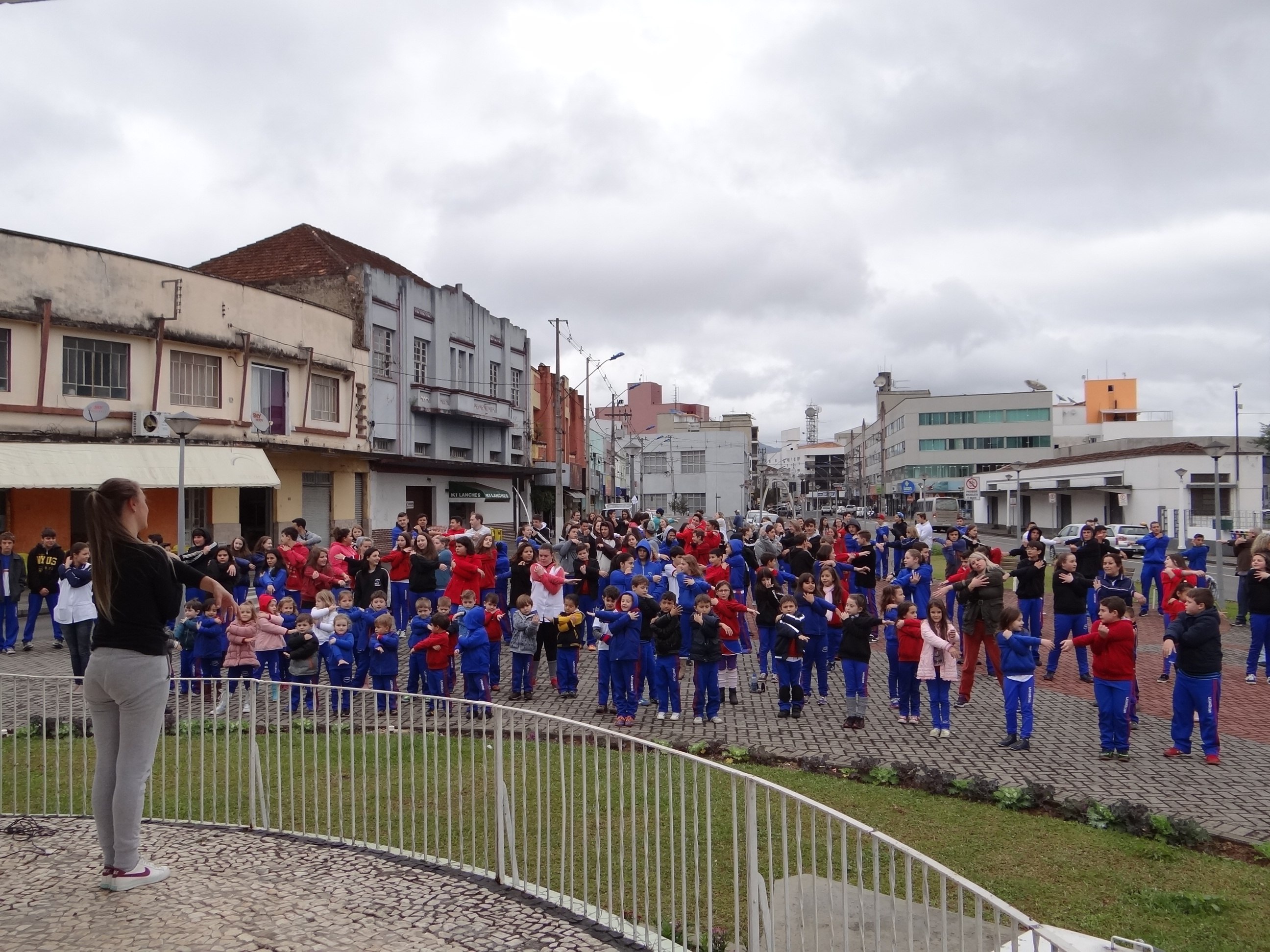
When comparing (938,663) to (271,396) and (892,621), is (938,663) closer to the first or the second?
(892,621)

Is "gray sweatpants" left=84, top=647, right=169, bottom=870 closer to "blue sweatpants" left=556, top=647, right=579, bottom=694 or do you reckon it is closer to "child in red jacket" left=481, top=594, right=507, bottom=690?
"child in red jacket" left=481, top=594, right=507, bottom=690

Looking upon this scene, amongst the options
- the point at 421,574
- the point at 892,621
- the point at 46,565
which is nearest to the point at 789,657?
the point at 892,621

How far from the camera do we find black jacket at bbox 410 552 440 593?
527 inches

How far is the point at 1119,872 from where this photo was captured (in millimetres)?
6004

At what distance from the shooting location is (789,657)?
10.4 metres

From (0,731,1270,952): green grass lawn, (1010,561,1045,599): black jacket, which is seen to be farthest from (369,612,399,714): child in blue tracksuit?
(1010,561,1045,599): black jacket

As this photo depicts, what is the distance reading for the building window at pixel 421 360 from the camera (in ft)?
123

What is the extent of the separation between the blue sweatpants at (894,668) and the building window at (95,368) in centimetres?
1947

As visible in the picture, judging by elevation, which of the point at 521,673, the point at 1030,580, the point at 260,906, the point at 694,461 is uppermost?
the point at 694,461

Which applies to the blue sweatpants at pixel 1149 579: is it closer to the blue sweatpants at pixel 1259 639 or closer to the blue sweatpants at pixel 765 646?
the blue sweatpants at pixel 1259 639

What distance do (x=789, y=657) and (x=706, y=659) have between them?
1.04 m

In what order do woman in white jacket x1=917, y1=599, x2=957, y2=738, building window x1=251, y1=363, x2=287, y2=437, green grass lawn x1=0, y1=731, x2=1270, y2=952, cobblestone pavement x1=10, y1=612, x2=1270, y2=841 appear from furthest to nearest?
building window x1=251, y1=363, x2=287, y2=437
woman in white jacket x1=917, y1=599, x2=957, y2=738
cobblestone pavement x1=10, y1=612, x2=1270, y2=841
green grass lawn x1=0, y1=731, x2=1270, y2=952

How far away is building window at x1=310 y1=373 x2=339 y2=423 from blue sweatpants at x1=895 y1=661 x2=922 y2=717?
23.6 meters

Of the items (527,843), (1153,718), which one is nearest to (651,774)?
(527,843)
